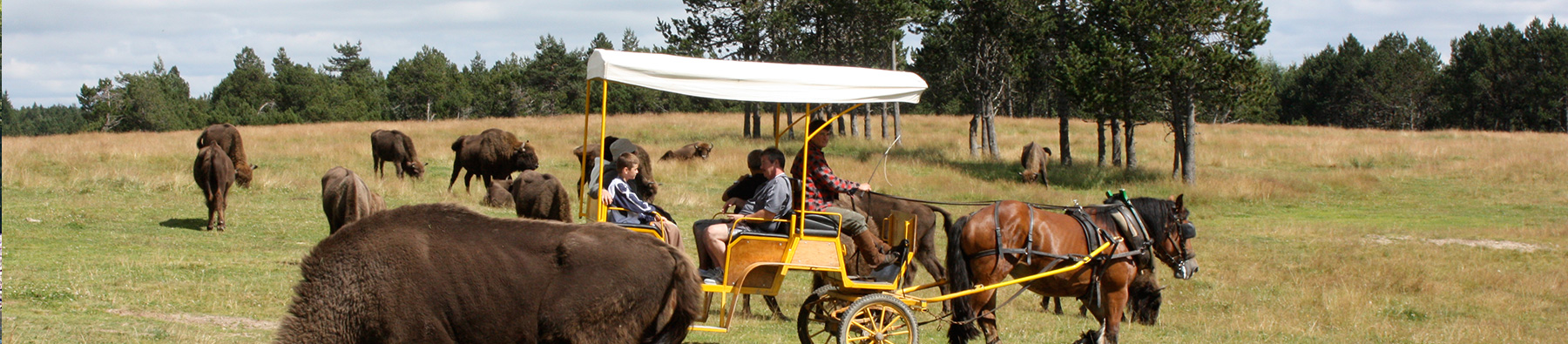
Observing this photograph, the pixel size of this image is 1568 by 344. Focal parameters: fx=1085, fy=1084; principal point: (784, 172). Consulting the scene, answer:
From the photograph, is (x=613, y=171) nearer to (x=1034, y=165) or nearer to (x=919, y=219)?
(x=919, y=219)

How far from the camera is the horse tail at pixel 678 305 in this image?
514cm

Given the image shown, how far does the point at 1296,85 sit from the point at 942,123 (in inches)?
A: 2031

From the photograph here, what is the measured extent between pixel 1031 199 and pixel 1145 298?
15.4 m

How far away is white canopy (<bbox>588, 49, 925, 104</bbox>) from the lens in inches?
260

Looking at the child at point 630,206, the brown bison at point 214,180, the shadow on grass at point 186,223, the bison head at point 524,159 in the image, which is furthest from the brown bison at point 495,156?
the child at point 630,206

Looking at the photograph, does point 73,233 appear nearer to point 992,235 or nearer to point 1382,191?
point 992,235

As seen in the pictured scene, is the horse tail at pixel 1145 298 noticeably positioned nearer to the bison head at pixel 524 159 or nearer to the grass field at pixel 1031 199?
the grass field at pixel 1031 199

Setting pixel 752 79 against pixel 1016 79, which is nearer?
pixel 752 79

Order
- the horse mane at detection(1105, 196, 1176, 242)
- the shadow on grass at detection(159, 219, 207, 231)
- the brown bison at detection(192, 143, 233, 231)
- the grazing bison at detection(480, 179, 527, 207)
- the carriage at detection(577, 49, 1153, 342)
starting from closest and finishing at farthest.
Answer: the carriage at detection(577, 49, 1153, 342) → the horse mane at detection(1105, 196, 1176, 242) → the brown bison at detection(192, 143, 233, 231) → the shadow on grass at detection(159, 219, 207, 231) → the grazing bison at detection(480, 179, 527, 207)

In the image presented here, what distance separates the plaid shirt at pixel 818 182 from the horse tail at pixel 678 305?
8.78 feet

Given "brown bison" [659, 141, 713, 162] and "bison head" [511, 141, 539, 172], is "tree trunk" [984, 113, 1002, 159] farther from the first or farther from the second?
"bison head" [511, 141, 539, 172]

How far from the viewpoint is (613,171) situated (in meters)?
8.50

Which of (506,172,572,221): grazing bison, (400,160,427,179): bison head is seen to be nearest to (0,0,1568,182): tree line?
(506,172,572,221): grazing bison

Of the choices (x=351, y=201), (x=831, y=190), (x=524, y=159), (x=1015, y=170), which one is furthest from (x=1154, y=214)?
(x=1015, y=170)
